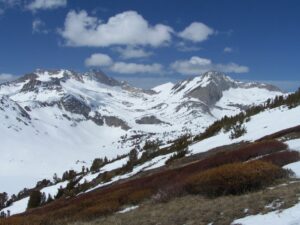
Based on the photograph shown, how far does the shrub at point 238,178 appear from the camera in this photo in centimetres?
1762

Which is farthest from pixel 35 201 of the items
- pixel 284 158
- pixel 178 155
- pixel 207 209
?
pixel 207 209

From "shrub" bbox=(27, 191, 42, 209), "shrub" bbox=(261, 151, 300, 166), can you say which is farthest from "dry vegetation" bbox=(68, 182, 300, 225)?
"shrub" bbox=(27, 191, 42, 209)

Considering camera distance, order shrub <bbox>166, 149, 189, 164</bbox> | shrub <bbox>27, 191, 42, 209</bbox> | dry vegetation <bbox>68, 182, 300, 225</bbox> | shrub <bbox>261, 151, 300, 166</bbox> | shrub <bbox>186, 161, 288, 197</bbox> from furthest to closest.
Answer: shrub <bbox>27, 191, 42, 209</bbox>
shrub <bbox>166, 149, 189, 164</bbox>
shrub <bbox>261, 151, 300, 166</bbox>
shrub <bbox>186, 161, 288, 197</bbox>
dry vegetation <bbox>68, 182, 300, 225</bbox>

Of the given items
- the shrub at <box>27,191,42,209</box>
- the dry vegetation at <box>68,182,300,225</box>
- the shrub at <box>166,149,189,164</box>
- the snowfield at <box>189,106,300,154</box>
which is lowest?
the dry vegetation at <box>68,182,300,225</box>

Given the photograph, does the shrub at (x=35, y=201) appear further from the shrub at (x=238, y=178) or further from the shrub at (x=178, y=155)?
the shrub at (x=238, y=178)

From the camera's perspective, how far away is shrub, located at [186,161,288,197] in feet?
57.8

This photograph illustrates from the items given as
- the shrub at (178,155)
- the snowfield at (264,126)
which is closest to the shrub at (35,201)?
the shrub at (178,155)

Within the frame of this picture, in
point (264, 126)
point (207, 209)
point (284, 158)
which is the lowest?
point (207, 209)

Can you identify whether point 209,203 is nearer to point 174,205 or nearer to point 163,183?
point 174,205

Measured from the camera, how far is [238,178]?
1762 centimetres

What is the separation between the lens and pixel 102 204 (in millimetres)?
20734

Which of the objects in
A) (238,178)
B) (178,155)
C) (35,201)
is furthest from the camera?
(35,201)

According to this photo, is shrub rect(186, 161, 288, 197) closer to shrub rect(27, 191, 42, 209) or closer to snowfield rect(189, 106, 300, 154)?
snowfield rect(189, 106, 300, 154)

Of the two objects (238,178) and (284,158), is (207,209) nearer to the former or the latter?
(238,178)
